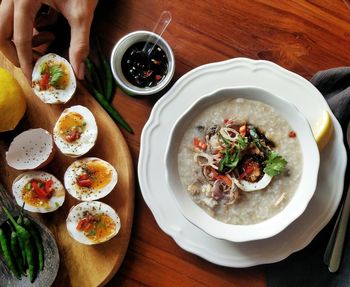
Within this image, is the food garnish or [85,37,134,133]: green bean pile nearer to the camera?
the food garnish

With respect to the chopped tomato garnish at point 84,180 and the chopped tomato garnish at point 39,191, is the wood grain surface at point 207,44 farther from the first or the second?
the chopped tomato garnish at point 39,191

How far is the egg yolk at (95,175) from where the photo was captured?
1920 millimetres

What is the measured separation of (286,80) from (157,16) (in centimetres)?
52

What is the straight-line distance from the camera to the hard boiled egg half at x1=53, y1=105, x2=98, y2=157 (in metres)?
1.92

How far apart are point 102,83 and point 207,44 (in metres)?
0.40

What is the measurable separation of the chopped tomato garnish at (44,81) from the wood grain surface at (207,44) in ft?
0.78

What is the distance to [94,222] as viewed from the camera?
1.91 metres

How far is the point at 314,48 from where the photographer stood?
Result: 1969 millimetres

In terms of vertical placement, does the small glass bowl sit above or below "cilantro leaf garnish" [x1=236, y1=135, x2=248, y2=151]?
below

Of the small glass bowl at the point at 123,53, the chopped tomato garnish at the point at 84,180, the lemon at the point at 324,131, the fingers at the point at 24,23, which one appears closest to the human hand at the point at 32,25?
the fingers at the point at 24,23

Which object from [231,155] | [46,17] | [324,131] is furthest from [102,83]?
[324,131]

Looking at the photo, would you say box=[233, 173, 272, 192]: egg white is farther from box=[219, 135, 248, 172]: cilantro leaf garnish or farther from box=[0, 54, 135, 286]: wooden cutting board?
box=[0, 54, 135, 286]: wooden cutting board

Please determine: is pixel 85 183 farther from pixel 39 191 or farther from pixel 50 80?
pixel 50 80

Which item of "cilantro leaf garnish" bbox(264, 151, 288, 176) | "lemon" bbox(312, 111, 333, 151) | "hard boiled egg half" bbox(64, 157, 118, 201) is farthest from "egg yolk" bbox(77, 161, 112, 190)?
"lemon" bbox(312, 111, 333, 151)
